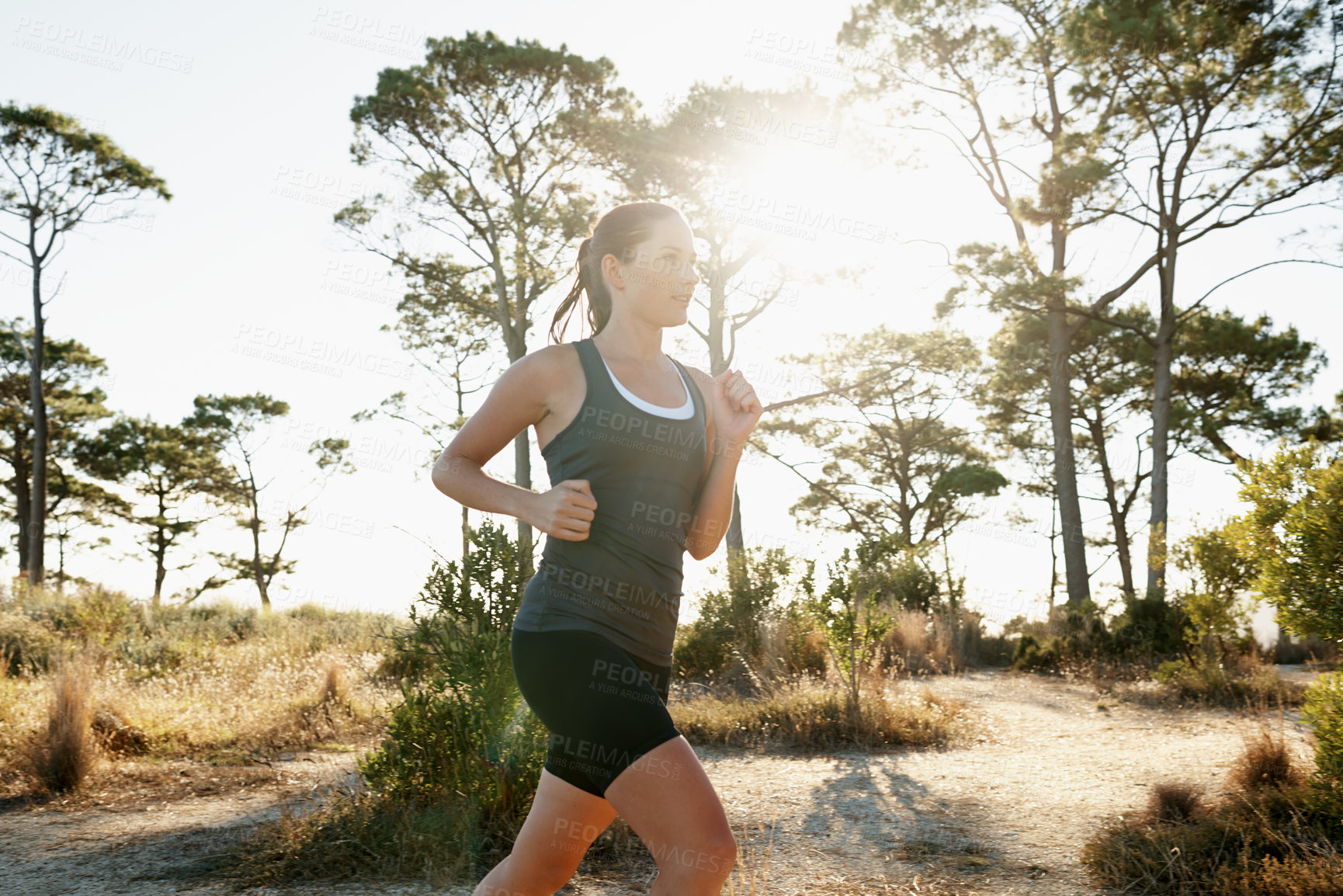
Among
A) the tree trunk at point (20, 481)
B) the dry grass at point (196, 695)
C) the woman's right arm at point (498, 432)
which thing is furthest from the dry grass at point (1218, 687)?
the tree trunk at point (20, 481)

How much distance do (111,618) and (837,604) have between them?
27.7 ft

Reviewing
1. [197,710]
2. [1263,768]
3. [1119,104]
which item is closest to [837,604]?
[1263,768]

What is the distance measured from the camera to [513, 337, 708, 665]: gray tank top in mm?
1625

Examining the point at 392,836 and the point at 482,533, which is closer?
the point at 392,836

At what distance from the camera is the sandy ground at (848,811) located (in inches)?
146

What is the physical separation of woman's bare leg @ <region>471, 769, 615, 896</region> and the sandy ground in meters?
1.37

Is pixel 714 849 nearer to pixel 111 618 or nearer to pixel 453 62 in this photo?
pixel 111 618

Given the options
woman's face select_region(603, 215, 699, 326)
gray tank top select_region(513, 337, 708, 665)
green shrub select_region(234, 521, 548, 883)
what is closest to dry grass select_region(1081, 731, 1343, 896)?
green shrub select_region(234, 521, 548, 883)

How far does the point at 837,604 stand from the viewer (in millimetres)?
7684

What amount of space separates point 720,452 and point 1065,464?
1466cm

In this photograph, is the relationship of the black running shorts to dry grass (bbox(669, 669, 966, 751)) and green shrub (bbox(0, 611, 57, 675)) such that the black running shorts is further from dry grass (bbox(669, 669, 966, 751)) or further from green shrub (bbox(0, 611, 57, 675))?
green shrub (bbox(0, 611, 57, 675))

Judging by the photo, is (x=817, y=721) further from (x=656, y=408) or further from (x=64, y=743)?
(x=656, y=408)

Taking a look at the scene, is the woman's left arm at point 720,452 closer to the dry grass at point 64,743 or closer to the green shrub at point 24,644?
the dry grass at point 64,743

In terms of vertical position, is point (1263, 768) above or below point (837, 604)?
below
